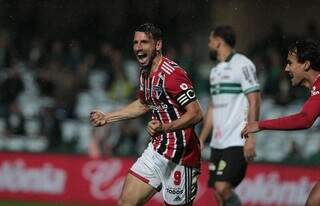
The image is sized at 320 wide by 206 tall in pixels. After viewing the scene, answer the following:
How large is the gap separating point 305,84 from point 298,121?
0.56 meters

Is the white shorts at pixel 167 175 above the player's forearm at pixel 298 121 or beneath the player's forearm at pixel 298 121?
beneath

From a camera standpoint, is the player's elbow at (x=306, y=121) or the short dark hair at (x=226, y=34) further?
the short dark hair at (x=226, y=34)

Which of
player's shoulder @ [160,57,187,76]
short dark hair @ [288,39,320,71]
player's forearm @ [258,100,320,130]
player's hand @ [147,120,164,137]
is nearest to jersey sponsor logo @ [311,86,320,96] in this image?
player's forearm @ [258,100,320,130]

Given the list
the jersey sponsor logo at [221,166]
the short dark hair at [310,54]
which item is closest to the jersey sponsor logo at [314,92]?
the short dark hair at [310,54]

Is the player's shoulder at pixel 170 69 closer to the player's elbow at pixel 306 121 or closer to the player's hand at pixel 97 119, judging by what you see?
the player's hand at pixel 97 119

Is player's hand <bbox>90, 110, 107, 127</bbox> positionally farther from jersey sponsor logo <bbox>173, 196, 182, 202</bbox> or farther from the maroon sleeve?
the maroon sleeve

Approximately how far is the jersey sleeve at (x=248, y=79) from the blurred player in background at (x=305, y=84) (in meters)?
2.15

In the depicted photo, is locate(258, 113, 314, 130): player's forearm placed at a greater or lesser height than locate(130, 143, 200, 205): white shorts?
greater

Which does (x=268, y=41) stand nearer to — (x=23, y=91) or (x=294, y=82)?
(x=23, y=91)

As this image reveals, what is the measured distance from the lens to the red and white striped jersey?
27.5 ft

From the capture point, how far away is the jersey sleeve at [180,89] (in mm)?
8352

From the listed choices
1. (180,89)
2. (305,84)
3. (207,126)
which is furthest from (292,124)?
(207,126)

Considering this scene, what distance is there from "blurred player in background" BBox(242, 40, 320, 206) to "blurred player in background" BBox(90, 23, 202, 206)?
74 cm

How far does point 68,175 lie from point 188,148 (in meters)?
6.25
